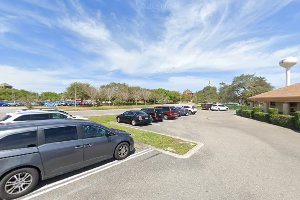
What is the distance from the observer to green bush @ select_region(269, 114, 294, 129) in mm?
13858

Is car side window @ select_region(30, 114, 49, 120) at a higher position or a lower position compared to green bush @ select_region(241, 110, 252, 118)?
higher

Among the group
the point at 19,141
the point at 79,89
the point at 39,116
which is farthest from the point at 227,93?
the point at 19,141

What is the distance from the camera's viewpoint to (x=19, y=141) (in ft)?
13.4

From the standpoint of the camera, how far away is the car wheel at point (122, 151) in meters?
6.26

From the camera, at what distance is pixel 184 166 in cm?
579

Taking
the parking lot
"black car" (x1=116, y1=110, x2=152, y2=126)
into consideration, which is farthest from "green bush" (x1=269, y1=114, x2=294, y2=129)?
"black car" (x1=116, y1=110, x2=152, y2=126)

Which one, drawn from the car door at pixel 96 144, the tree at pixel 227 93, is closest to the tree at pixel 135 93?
the tree at pixel 227 93

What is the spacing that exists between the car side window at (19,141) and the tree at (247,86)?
52003mm

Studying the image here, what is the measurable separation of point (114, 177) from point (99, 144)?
3.83ft

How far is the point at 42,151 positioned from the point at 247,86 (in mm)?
54658

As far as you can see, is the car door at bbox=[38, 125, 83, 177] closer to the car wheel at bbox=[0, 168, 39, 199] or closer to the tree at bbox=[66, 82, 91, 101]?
the car wheel at bbox=[0, 168, 39, 199]

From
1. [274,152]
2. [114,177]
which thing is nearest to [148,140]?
[114,177]

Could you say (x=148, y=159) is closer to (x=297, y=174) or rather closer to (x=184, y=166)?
(x=184, y=166)

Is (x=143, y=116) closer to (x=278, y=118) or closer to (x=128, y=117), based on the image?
(x=128, y=117)
